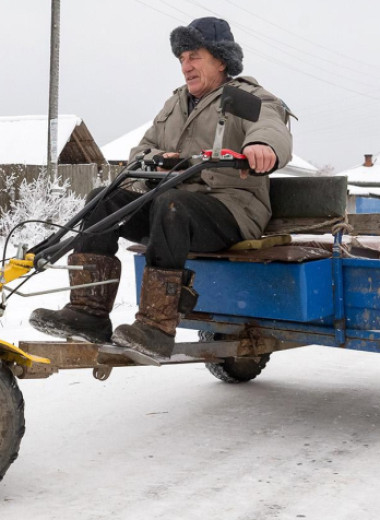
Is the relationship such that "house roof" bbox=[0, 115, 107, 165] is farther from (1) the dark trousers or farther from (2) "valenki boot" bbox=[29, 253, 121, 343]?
(2) "valenki boot" bbox=[29, 253, 121, 343]

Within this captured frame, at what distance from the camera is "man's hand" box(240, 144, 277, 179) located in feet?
11.4

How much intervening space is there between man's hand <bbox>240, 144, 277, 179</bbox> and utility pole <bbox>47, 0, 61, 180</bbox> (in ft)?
45.7

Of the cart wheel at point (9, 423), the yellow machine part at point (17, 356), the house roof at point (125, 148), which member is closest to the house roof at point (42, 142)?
the house roof at point (125, 148)

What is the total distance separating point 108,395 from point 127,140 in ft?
132

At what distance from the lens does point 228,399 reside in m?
4.74

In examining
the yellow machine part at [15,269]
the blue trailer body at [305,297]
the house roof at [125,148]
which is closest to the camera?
the yellow machine part at [15,269]

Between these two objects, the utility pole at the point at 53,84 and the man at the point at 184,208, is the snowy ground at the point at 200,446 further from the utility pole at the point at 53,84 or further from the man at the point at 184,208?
the utility pole at the point at 53,84

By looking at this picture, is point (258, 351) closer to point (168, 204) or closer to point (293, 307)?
point (293, 307)

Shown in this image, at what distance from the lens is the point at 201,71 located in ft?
13.7

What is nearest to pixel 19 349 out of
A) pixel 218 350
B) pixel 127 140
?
pixel 218 350

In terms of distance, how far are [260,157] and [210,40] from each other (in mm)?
931

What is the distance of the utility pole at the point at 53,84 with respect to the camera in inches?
672

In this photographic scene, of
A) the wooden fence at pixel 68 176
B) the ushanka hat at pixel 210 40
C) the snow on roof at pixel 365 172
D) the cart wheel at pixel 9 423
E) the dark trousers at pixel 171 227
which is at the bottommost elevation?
the cart wheel at pixel 9 423

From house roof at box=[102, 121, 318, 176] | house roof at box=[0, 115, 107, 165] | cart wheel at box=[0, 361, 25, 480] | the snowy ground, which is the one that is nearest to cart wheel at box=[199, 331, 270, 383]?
the snowy ground
